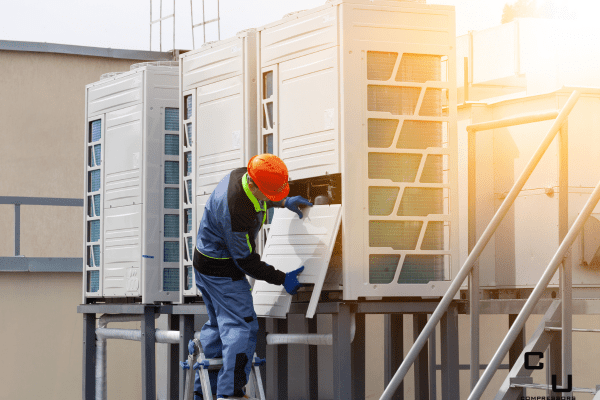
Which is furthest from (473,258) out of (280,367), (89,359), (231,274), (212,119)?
(89,359)

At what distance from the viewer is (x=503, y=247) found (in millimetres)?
7270

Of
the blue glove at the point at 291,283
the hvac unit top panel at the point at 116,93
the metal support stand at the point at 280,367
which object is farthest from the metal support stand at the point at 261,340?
the hvac unit top panel at the point at 116,93

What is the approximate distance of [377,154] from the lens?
23.1 ft

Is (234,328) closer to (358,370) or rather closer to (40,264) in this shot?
(358,370)

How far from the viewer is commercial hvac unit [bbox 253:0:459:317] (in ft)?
22.7

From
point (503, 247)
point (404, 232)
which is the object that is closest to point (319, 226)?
point (404, 232)

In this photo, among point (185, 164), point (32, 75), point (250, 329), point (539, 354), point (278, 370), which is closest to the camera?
point (539, 354)

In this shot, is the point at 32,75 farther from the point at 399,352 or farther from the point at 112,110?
the point at 399,352

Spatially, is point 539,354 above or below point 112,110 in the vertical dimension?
below

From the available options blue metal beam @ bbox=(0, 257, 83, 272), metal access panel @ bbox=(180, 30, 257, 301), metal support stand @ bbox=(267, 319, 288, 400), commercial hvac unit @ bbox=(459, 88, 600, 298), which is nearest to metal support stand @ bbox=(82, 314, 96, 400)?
blue metal beam @ bbox=(0, 257, 83, 272)

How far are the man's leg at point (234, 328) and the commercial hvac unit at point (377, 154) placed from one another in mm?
394

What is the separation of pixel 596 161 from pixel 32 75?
30.9 feet

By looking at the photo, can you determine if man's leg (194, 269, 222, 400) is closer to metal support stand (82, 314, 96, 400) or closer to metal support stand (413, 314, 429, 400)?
metal support stand (413, 314, 429, 400)

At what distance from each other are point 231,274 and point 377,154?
140cm
